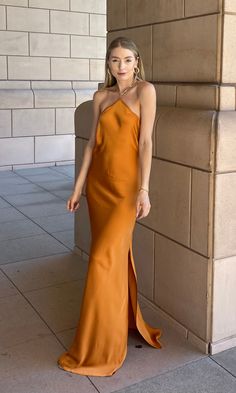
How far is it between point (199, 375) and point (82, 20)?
7.66 m

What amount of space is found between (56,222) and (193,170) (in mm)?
3017

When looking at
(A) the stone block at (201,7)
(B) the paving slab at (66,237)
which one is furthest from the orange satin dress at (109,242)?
(B) the paving slab at (66,237)

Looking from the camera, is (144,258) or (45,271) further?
(45,271)

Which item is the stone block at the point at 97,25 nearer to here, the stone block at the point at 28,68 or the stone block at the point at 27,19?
the stone block at the point at 27,19

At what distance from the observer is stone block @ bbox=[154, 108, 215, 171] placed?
2.82 m

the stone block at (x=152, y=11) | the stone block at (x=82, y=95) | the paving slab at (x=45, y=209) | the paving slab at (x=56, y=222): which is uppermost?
the stone block at (x=152, y=11)

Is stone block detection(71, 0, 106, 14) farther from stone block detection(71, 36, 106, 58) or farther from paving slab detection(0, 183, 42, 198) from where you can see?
paving slab detection(0, 183, 42, 198)

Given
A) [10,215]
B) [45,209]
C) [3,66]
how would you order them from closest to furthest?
[10,215] < [45,209] < [3,66]

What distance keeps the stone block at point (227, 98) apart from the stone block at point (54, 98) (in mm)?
6274

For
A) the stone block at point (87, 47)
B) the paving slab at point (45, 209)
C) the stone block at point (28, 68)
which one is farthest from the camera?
the stone block at point (87, 47)

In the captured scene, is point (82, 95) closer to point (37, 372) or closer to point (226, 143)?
point (226, 143)

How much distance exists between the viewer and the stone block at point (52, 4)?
8.67 metres

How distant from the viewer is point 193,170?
9.74 feet

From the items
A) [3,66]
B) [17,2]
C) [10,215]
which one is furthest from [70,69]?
[10,215]
